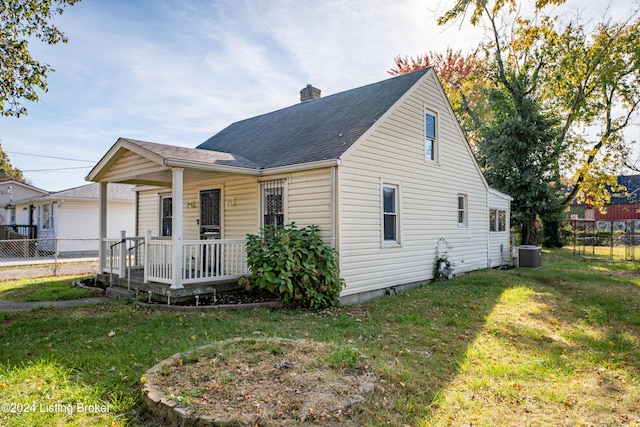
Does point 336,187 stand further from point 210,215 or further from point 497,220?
point 497,220

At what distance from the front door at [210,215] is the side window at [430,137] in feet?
20.3

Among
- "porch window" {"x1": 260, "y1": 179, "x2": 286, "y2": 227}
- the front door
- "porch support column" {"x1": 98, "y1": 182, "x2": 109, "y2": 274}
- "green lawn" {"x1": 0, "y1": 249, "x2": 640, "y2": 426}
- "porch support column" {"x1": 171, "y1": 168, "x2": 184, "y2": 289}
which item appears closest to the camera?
"green lawn" {"x1": 0, "y1": 249, "x2": 640, "y2": 426}

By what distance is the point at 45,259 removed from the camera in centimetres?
1755

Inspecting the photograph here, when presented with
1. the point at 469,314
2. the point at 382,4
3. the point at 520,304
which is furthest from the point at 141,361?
the point at 382,4

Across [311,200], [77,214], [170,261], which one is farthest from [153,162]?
[77,214]

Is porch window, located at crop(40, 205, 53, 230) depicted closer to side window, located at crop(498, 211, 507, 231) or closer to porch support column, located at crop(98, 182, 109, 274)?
porch support column, located at crop(98, 182, 109, 274)

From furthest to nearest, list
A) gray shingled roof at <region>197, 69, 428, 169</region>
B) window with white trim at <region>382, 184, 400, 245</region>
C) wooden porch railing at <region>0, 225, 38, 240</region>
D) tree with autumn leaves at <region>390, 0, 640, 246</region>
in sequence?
wooden porch railing at <region>0, 225, 38, 240</region> < tree with autumn leaves at <region>390, 0, 640, 246</region> < window with white trim at <region>382, 184, 400, 245</region> < gray shingled roof at <region>197, 69, 428, 169</region>

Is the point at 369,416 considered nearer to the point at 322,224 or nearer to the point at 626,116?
the point at 322,224

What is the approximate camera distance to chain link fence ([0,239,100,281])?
43.2 ft

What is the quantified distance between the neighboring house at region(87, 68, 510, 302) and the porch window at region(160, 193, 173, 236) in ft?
0.16

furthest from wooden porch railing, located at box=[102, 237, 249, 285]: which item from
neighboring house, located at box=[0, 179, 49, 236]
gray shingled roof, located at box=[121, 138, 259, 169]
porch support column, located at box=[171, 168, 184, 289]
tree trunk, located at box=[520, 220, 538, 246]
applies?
neighboring house, located at box=[0, 179, 49, 236]

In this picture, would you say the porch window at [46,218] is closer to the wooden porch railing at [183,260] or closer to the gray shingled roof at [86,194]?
the gray shingled roof at [86,194]

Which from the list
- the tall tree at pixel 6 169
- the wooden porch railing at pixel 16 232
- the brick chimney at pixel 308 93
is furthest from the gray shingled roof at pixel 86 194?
the tall tree at pixel 6 169

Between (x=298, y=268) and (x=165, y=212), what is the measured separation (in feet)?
24.2
